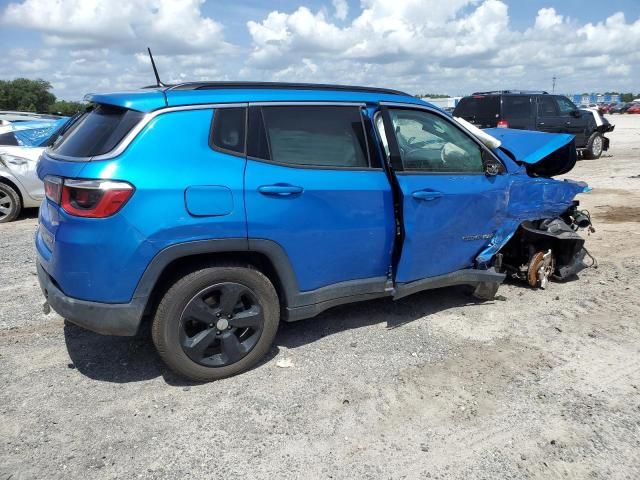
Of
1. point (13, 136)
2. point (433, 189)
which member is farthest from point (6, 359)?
point (13, 136)

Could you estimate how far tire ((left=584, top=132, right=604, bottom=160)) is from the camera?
16.1m

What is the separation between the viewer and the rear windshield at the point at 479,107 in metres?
13.9

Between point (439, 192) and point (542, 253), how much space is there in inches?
67.9

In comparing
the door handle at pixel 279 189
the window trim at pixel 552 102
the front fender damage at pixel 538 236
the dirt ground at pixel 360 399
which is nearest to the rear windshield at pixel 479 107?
the window trim at pixel 552 102

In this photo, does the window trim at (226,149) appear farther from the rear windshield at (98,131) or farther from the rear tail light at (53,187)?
Answer: the rear tail light at (53,187)

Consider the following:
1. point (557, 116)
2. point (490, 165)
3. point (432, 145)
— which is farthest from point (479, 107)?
point (432, 145)

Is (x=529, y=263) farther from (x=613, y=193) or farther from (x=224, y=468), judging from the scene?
(x=613, y=193)

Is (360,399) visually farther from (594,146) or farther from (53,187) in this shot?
(594,146)

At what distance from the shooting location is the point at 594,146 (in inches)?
643

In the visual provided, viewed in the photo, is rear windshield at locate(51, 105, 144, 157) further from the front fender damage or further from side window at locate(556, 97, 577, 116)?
side window at locate(556, 97, 577, 116)

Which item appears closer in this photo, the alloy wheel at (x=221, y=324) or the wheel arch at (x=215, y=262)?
the wheel arch at (x=215, y=262)

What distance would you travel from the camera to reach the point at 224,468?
106 inches

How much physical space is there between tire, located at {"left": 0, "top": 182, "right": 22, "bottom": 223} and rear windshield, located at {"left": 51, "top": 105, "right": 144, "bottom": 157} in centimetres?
580

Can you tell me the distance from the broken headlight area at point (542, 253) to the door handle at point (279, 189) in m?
2.37
